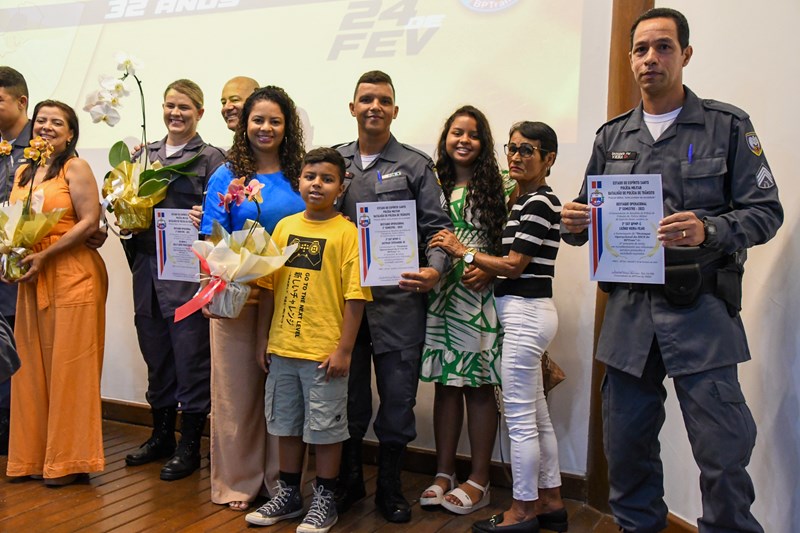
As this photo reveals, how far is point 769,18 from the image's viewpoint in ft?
7.00

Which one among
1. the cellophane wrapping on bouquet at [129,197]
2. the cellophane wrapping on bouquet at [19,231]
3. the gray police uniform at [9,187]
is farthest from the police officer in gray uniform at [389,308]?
the gray police uniform at [9,187]

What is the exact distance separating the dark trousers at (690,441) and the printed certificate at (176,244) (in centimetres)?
178

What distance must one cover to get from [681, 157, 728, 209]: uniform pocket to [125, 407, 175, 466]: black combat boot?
8.42ft

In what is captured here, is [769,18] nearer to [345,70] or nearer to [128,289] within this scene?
[345,70]

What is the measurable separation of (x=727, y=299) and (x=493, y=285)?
0.99m

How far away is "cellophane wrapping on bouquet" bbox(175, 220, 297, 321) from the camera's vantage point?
2426 millimetres

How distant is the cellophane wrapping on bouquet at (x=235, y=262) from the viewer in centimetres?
243

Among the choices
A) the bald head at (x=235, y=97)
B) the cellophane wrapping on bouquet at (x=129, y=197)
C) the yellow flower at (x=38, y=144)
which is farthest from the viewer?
the bald head at (x=235, y=97)

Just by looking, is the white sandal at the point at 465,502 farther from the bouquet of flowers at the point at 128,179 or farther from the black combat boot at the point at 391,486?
the bouquet of flowers at the point at 128,179

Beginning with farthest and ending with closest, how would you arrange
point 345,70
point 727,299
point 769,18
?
point 345,70, point 769,18, point 727,299

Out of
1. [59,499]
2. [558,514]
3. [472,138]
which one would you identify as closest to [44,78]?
[59,499]

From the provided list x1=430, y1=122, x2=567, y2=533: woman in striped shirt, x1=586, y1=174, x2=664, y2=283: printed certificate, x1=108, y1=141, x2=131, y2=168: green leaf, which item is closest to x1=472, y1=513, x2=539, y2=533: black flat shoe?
x1=430, y1=122, x2=567, y2=533: woman in striped shirt

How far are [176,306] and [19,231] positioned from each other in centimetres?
71

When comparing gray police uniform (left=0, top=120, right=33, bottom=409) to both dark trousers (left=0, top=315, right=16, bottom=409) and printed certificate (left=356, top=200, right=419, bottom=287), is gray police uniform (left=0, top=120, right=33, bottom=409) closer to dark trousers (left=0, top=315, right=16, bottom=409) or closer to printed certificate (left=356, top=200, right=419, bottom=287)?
dark trousers (left=0, top=315, right=16, bottom=409)
